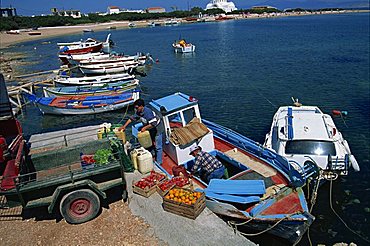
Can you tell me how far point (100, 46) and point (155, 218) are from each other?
52973 mm

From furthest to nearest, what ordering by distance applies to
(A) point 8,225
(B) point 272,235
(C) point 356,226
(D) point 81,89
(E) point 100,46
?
(E) point 100,46 < (D) point 81,89 < (C) point 356,226 < (B) point 272,235 < (A) point 8,225

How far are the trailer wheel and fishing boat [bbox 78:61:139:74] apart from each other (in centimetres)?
3167

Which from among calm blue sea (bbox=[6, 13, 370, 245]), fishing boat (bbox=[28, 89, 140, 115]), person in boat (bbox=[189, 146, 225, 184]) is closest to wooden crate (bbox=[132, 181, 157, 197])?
person in boat (bbox=[189, 146, 225, 184])

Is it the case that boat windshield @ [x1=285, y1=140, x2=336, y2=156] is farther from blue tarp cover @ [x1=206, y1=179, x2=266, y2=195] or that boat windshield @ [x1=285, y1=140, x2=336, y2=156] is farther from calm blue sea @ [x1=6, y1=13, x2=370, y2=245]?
blue tarp cover @ [x1=206, y1=179, x2=266, y2=195]

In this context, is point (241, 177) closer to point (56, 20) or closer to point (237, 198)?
point (237, 198)

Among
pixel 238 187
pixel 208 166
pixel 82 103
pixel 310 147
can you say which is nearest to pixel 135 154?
pixel 208 166

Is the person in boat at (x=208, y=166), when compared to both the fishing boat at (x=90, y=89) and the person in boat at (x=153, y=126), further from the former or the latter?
the fishing boat at (x=90, y=89)

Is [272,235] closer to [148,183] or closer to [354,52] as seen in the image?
[148,183]

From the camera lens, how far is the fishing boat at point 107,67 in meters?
38.9

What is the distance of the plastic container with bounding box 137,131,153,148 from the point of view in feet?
38.9

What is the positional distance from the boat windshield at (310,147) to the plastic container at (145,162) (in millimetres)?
5550

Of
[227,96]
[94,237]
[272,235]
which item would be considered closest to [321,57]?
[227,96]

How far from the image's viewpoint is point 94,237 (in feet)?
28.2

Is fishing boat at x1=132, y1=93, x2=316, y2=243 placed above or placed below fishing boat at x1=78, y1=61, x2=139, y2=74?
below
